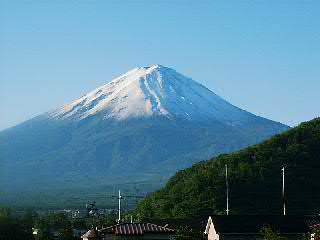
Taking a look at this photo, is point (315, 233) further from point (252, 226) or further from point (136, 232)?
point (252, 226)

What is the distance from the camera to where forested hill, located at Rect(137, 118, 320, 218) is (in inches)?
3132

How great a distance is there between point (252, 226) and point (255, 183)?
30.6 metres

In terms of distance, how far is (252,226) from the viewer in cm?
5472

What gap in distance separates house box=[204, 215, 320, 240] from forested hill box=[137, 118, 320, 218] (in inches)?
717

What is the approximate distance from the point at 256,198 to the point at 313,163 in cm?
1249

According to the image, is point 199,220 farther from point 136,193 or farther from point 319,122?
point 136,193

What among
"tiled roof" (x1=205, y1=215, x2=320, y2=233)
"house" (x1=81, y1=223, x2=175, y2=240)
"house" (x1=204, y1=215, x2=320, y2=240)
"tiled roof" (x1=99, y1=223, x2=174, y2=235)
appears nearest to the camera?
"house" (x1=81, y1=223, x2=175, y2=240)

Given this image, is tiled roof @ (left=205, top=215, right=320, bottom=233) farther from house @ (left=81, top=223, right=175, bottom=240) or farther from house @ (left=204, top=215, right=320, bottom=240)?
house @ (left=81, top=223, right=175, bottom=240)

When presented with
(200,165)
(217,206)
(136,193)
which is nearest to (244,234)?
(217,206)

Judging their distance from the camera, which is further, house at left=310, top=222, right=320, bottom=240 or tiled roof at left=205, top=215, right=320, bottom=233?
tiled roof at left=205, top=215, right=320, bottom=233

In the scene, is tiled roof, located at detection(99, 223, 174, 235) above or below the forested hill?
below

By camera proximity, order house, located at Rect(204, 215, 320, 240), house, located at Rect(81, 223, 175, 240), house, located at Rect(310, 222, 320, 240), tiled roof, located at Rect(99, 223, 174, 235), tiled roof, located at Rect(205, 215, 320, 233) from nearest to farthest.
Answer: house, located at Rect(310, 222, 320, 240), house, located at Rect(81, 223, 175, 240), tiled roof, located at Rect(99, 223, 174, 235), house, located at Rect(204, 215, 320, 240), tiled roof, located at Rect(205, 215, 320, 233)

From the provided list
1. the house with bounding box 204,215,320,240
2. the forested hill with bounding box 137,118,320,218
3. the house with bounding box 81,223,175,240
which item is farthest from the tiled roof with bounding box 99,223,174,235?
the forested hill with bounding box 137,118,320,218

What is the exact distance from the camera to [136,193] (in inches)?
7594
